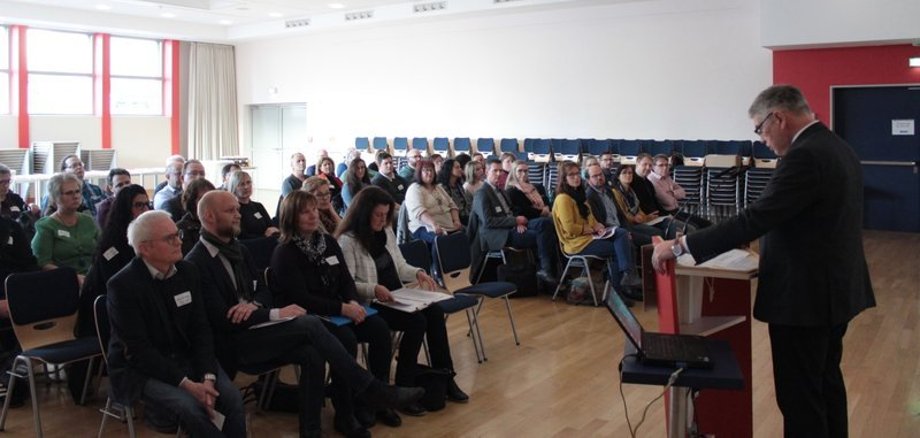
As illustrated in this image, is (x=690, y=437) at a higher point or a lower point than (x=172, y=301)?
lower

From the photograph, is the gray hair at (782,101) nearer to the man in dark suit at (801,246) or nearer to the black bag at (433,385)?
the man in dark suit at (801,246)

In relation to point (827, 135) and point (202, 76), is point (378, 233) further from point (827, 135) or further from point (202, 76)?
point (202, 76)

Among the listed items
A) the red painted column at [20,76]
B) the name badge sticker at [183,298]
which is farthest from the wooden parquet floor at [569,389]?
the red painted column at [20,76]

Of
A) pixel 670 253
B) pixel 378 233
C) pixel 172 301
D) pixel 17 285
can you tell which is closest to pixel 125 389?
pixel 172 301

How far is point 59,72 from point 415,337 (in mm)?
14017

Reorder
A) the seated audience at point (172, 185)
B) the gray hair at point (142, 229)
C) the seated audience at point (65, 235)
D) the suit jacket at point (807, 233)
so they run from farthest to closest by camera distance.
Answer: the seated audience at point (172, 185)
the seated audience at point (65, 235)
the gray hair at point (142, 229)
the suit jacket at point (807, 233)

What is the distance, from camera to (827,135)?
2635 millimetres

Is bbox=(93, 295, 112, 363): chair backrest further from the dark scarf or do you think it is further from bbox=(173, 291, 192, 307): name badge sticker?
the dark scarf

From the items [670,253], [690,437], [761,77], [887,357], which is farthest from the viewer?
[761,77]

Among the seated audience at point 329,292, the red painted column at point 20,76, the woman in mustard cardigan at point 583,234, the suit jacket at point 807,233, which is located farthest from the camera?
the red painted column at point 20,76

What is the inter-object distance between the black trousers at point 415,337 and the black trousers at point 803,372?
78.4 inches

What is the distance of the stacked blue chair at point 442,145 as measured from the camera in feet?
47.9

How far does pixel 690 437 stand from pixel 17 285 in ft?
10.1

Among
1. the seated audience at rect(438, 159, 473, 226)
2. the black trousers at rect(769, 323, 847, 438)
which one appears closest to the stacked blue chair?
the seated audience at rect(438, 159, 473, 226)
